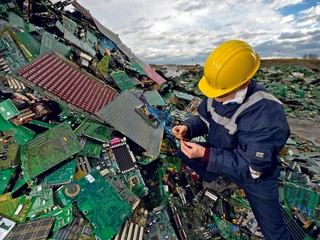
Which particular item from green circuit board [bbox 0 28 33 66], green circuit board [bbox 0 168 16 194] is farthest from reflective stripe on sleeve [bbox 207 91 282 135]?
green circuit board [bbox 0 28 33 66]

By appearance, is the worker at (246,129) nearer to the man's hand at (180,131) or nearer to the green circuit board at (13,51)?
the man's hand at (180,131)

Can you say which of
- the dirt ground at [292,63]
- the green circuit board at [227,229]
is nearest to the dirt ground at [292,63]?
the dirt ground at [292,63]

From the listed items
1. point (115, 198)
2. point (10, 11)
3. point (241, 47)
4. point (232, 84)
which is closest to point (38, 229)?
point (115, 198)

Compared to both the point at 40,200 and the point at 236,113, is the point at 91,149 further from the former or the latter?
the point at 236,113

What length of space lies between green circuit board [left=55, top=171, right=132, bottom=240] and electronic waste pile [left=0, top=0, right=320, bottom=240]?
15 mm

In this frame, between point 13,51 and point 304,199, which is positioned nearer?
point 304,199

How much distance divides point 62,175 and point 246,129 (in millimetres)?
3285

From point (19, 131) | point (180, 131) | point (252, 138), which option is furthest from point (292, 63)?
point (19, 131)

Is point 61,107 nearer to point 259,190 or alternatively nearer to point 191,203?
point 191,203

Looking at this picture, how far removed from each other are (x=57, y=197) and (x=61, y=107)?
251 cm

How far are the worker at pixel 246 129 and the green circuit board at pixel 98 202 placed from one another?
152 cm

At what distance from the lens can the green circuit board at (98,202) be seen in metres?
3.62

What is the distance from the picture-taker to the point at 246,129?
3119mm

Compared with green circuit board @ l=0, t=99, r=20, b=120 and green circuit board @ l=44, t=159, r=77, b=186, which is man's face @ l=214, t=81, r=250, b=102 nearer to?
green circuit board @ l=44, t=159, r=77, b=186
